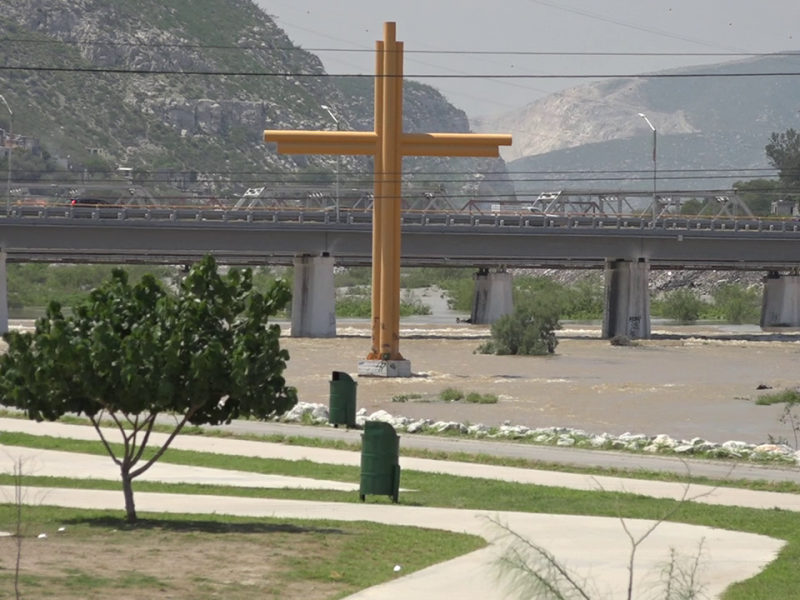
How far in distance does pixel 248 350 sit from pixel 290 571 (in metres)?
3.35

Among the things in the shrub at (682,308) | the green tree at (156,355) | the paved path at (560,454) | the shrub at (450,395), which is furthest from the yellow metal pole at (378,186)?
the shrub at (682,308)

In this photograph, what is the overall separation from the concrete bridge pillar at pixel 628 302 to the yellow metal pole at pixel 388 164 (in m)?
37.6

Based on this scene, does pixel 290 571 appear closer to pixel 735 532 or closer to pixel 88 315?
pixel 88 315

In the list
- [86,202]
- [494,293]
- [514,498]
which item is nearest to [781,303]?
[494,293]

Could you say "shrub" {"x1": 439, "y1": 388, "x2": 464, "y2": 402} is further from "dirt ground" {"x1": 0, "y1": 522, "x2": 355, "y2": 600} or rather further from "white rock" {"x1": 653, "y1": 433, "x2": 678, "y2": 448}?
"dirt ground" {"x1": 0, "y1": 522, "x2": 355, "y2": 600}

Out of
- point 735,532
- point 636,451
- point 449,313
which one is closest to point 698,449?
point 636,451

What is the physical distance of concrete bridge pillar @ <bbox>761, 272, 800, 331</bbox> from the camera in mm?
102688

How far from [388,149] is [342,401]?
17.6 meters

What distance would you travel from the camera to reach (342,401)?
33.2 m


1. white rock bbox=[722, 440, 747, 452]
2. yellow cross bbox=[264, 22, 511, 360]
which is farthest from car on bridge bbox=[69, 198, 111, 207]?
white rock bbox=[722, 440, 747, 452]

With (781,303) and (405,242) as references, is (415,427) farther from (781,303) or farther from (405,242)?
(781,303)

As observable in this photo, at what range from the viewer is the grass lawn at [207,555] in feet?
44.7

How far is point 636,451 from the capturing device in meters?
29.3

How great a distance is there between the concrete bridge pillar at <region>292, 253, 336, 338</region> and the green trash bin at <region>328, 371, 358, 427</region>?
1770 inches
